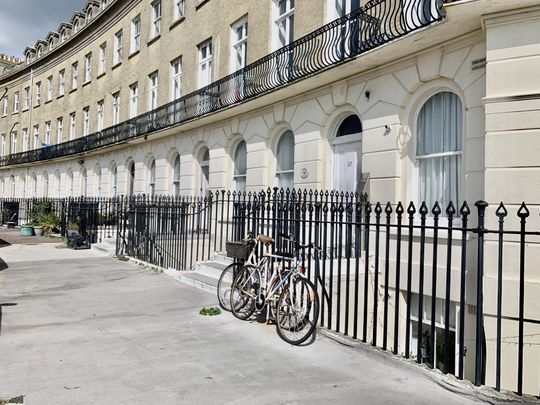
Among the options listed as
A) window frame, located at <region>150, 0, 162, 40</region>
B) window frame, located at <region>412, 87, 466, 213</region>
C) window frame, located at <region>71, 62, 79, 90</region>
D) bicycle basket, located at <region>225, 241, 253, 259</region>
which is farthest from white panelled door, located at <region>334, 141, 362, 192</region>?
window frame, located at <region>71, 62, 79, 90</region>

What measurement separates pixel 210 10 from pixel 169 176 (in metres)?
7.17

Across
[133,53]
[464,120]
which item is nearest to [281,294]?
[464,120]

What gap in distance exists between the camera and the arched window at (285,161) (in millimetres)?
12891

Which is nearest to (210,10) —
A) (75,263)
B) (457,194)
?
(75,263)

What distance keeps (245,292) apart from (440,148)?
5092mm

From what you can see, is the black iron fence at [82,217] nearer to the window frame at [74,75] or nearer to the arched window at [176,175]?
the arched window at [176,175]

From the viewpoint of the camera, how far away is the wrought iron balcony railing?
8758 millimetres

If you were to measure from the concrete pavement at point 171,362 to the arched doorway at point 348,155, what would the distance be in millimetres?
5211

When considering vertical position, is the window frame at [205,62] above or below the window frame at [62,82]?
below

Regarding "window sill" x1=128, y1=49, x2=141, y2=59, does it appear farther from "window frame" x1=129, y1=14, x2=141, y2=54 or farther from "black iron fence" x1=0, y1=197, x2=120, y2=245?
"black iron fence" x1=0, y1=197, x2=120, y2=245

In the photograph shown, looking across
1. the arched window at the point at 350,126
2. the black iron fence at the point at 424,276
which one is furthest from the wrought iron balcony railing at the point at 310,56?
the black iron fence at the point at 424,276

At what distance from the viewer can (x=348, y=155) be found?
11.0 m

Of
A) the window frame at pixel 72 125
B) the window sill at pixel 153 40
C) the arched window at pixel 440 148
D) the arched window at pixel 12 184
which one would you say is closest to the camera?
the arched window at pixel 440 148

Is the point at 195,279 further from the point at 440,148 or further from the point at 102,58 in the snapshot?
the point at 102,58
